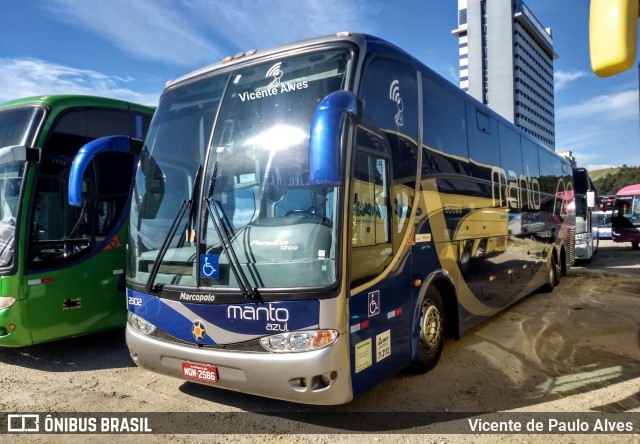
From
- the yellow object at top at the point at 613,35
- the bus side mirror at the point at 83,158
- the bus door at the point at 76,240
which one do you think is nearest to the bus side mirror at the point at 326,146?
the yellow object at top at the point at 613,35

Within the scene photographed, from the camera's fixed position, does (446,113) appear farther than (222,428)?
Yes

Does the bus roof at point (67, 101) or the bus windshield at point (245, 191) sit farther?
the bus roof at point (67, 101)

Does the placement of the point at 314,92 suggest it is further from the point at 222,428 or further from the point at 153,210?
the point at 222,428

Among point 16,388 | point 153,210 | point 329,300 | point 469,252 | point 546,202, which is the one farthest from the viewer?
point 546,202

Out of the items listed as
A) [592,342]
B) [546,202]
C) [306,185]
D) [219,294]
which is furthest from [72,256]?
[546,202]

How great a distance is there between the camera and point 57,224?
5.70 m

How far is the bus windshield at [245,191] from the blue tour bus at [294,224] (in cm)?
1

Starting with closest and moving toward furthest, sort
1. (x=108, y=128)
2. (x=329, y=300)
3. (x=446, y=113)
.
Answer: (x=329, y=300) < (x=446, y=113) < (x=108, y=128)

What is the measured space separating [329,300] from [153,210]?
1.99 meters

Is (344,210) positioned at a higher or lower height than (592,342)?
higher

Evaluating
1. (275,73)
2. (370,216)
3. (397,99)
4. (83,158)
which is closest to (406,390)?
(370,216)

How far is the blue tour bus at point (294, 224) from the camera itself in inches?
137

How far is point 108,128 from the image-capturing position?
6.48 m

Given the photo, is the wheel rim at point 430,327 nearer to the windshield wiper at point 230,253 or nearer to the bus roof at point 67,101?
the windshield wiper at point 230,253
